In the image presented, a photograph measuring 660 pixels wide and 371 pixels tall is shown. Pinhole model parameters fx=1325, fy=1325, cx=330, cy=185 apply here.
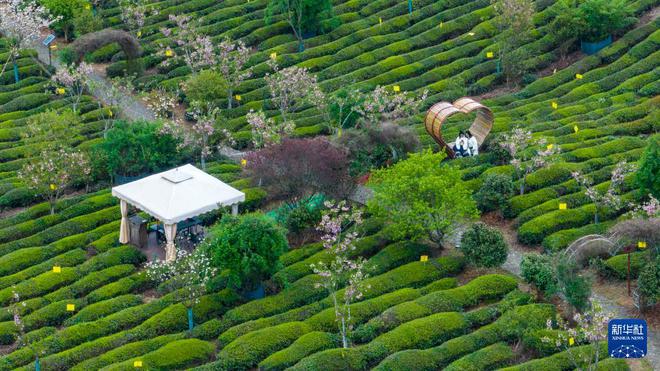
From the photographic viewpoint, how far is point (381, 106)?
2559 inches

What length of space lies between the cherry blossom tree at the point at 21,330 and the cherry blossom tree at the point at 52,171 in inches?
317

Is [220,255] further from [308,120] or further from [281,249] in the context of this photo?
[308,120]

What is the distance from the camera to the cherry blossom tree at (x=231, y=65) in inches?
2805

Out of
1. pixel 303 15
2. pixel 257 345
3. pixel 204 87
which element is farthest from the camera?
pixel 303 15

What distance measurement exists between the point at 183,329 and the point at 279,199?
1050 cm

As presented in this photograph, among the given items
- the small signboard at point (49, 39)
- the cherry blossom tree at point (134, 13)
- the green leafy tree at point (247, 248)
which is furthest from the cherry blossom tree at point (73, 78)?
the green leafy tree at point (247, 248)

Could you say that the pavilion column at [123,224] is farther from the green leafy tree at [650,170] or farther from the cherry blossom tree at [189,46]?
the green leafy tree at [650,170]

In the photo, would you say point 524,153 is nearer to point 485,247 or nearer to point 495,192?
point 495,192

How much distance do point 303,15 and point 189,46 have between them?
735 cm

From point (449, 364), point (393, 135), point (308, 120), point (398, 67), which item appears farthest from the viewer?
point (398, 67)

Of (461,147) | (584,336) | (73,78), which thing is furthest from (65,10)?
(584,336)

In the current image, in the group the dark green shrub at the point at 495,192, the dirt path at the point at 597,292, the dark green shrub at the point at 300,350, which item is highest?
the dark green shrub at the point at 495,192

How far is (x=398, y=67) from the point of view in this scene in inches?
2977

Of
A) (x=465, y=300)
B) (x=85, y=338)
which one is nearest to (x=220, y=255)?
(x=85, y=338)
